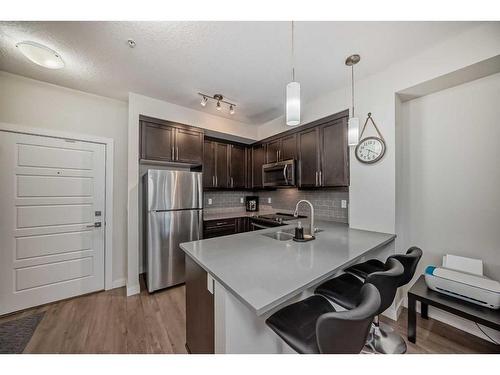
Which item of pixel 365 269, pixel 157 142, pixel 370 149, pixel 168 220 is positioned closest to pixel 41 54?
pixel 157 142

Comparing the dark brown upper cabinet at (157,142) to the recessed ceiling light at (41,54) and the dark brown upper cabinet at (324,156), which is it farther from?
the dark brown upper cabinet at (324,156)

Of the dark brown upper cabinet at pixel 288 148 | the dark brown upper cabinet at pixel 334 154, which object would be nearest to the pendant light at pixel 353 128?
the dark brown upper cabinet at pixel 334 154

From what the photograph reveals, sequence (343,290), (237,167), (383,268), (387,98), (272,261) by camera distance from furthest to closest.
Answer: (237,167)
(387,98)
(383,268)
(343,290)
(272,261)

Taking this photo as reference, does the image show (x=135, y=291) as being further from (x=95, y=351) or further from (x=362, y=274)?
(x=362, y=274)

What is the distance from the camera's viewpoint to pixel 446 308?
154 centimetres

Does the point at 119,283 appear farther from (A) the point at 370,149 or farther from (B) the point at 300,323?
(A) the point at 370,149

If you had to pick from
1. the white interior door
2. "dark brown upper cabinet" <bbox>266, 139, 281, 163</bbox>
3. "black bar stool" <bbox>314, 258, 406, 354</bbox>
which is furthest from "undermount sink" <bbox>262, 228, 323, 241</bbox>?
the white interior door

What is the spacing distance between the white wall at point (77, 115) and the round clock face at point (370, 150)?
320cm

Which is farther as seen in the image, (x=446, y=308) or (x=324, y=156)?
(x=324, y=156)

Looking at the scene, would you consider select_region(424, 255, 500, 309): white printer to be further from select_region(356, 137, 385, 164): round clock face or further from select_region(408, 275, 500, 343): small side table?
select_region(356, 137, 385, 164): round clock face

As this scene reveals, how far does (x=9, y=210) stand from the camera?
6.88ft

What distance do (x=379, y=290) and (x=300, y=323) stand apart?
0.51 m
